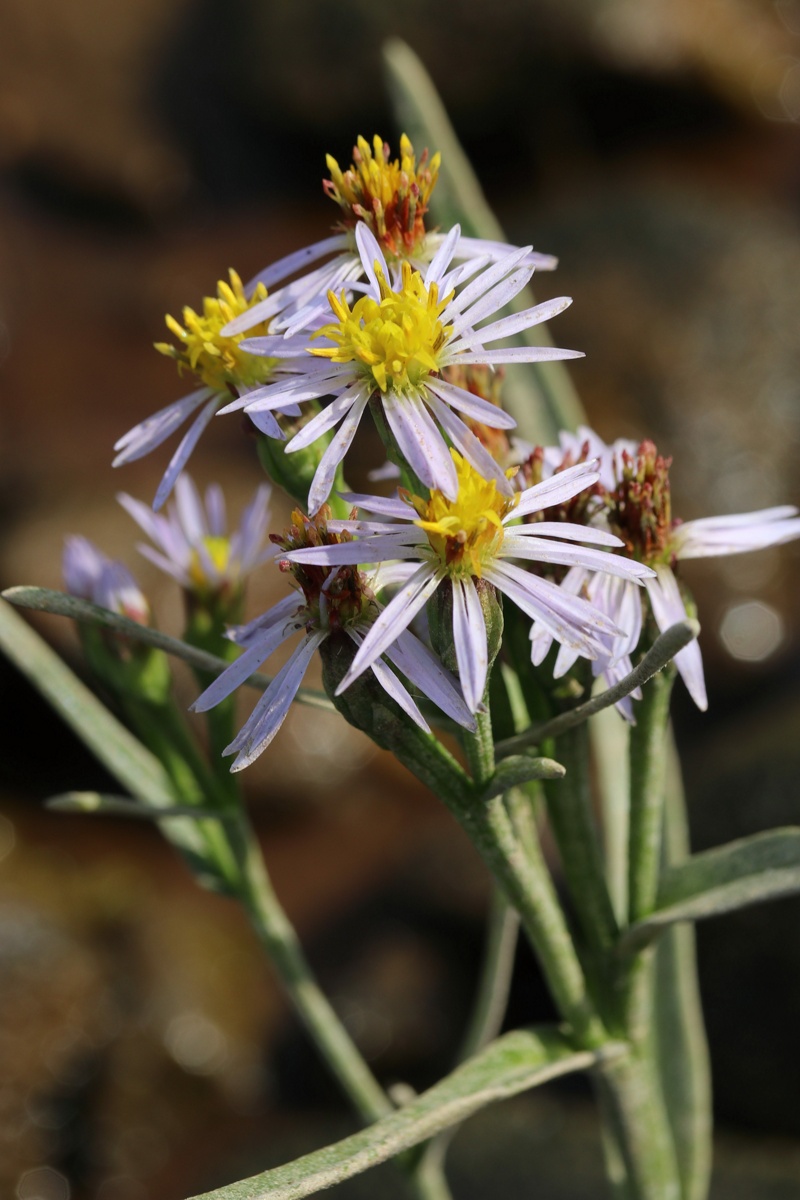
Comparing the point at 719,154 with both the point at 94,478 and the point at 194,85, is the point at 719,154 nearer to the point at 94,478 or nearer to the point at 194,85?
the point at 194,85

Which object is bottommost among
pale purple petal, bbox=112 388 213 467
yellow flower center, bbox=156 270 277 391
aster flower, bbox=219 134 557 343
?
pale purple petal, bbox=112 388 213 467

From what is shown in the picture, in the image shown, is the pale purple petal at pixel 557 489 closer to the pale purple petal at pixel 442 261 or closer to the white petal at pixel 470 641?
the white petal at pixel 470 641

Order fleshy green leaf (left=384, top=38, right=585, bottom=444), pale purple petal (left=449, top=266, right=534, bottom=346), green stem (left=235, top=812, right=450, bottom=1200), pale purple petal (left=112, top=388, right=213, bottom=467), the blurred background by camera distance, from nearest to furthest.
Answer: pale purple petal (left=449, top=266, right=534, bottom=346)
pale purple petal (left=112, top=388, right=213, bottom=467)
green stem (left=235, top=812, right=450, bottom=1200)
fleshy green leaf (left=384, top=38, right=585, bottom=444)
the blurred background

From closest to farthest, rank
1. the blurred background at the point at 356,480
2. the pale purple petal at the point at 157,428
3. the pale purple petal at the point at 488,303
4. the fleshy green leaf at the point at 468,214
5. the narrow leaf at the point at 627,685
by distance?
the narrow leaf at the point at 627,685 < the pale purple petal at the point at 488,303 < the pale purple petal at the point at 157,428 < the fleshy green leaf at the point at 468,214 < the blurred background at the point at 356,480

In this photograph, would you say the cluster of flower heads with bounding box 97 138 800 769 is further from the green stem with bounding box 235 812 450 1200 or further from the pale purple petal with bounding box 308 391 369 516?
the green stem with bounding box 235 812 450 1200

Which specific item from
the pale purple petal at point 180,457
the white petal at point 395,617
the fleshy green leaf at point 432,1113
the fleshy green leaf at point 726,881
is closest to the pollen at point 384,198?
the pale purple petal at point 180,457

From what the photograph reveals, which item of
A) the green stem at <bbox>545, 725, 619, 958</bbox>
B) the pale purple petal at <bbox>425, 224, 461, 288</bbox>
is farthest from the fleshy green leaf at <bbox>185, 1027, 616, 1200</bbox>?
the pale purple petal at <bbox>425, 224, 461, 288</bbox>
